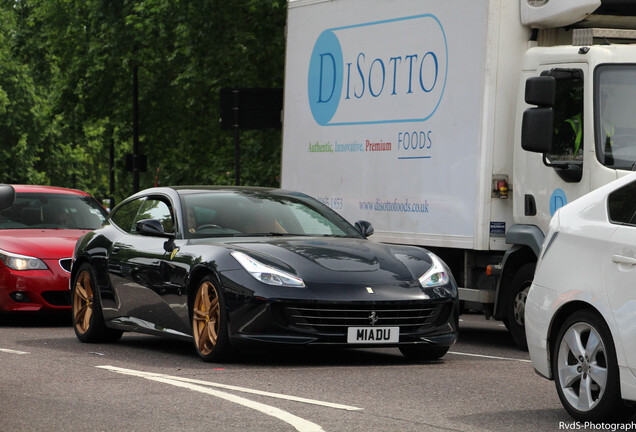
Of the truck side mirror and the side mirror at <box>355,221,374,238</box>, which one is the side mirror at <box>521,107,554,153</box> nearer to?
the truck side mirror

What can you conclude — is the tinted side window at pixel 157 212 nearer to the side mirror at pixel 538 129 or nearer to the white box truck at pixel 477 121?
the white box truck at pixel 477 121

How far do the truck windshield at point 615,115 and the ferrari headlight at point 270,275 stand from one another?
10.3 ft

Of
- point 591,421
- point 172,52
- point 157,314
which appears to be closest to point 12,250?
point 157,314

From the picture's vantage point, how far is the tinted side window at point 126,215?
474 inches

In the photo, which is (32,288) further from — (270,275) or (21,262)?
(270,275)

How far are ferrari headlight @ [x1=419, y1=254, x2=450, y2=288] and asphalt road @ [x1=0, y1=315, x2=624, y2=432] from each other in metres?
0.63

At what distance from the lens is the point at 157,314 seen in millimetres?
10969

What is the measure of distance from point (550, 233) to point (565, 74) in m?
4.49

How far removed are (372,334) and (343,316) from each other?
0.84 feet

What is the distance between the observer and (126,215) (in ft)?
40.2

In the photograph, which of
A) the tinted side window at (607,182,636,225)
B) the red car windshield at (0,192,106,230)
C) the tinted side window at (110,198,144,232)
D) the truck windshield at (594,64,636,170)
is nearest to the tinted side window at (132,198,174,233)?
the tinted side window at (110,198,144,232)

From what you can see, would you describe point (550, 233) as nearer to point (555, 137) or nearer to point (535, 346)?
point (535, 346)

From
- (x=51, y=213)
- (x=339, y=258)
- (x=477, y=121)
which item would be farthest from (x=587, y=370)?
(x=51, y=213)

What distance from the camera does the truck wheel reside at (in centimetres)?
1208
